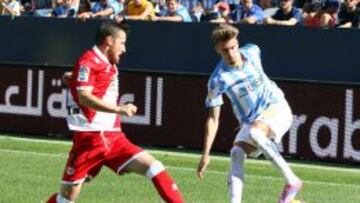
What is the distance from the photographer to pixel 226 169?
14539 mm

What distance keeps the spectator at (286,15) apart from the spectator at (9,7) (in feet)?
19.1

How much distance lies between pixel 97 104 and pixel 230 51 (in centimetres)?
174

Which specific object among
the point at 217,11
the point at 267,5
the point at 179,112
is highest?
the point at 267,5

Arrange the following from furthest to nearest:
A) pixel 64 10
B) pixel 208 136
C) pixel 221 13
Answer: pixel 64 10, pixel 221 13, pixel 208 136

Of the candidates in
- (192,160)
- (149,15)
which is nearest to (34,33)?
(149,15)

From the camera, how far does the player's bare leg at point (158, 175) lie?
894 cm

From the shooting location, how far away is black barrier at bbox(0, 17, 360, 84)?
53.8 ft

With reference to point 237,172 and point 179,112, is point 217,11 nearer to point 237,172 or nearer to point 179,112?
point 179,112

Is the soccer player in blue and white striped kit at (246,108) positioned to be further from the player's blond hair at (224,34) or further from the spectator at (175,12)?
the spectator at (175,12)

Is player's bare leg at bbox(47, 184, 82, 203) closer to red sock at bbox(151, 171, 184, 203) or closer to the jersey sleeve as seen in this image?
red sock at bbox(151, 171, 184, 203)

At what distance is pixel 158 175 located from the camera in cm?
898

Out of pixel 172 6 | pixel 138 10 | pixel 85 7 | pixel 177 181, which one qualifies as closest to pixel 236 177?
pixel 177 181

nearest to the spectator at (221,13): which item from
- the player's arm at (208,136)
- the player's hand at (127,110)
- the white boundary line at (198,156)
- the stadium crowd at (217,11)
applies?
the stadium crowd at (217,11)

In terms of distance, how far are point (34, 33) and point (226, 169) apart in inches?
263
